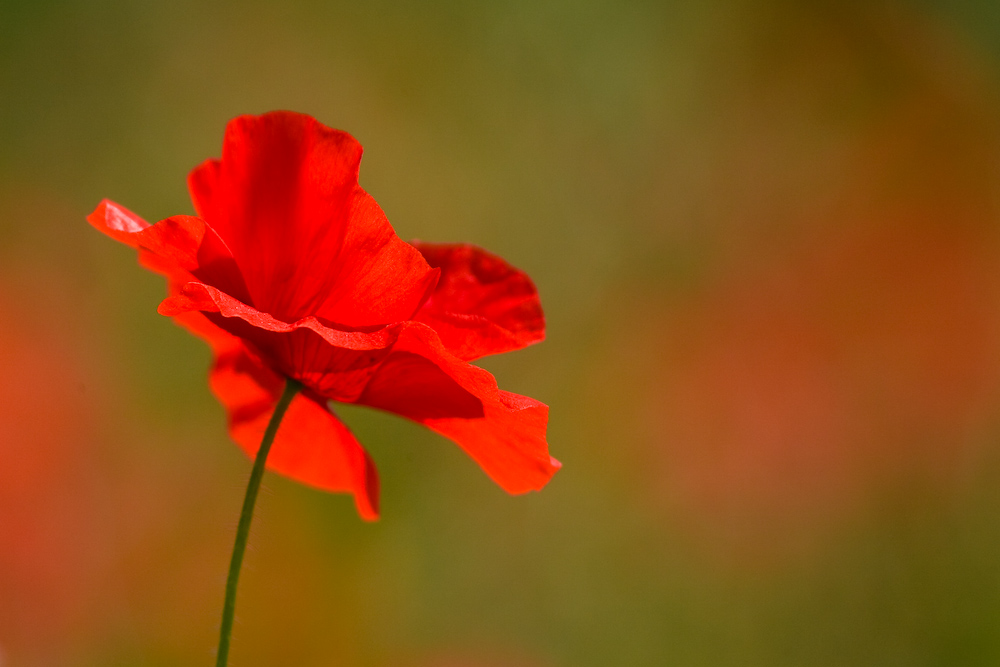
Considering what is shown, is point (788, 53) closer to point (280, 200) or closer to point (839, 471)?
point (839, 471)

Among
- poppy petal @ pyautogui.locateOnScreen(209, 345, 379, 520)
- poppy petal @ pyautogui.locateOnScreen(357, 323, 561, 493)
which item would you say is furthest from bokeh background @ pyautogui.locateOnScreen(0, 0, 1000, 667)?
poppy petal @ pyautogui.locateOnScreen(357, 323, 561, 493)

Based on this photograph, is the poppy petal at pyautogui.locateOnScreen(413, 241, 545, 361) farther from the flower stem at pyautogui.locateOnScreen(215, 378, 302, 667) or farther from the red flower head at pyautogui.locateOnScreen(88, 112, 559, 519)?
the flower stem at pyautogui.locateOnScreen(215, 378, 302, 667)

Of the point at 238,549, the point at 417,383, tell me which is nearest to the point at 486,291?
the point at 417,383

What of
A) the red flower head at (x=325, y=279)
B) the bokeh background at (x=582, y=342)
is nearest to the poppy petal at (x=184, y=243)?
the red flower head at (x=325, y=279)

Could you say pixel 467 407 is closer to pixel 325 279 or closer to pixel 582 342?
pixel 325 279

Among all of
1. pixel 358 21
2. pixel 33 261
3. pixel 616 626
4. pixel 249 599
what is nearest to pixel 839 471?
pixel 616 626

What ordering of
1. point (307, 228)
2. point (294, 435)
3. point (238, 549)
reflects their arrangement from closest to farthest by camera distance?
point (238, 549) < point (307, 228) < point (294, 435)
